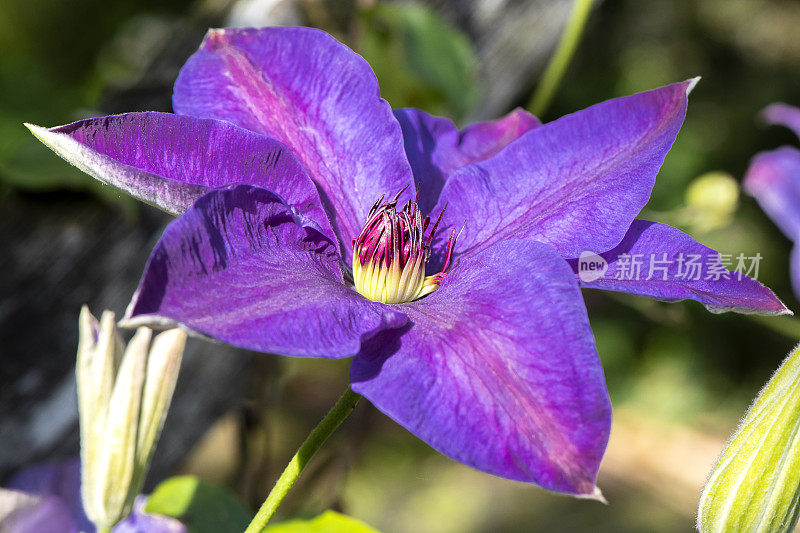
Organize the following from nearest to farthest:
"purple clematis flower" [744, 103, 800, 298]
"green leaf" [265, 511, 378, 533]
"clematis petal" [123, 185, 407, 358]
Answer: "clematis petal" [123, 185, 407, 358] → "green leaf" [265, 511, 378, 533] → "purple clematis flower" [744, 103, 800, 298]

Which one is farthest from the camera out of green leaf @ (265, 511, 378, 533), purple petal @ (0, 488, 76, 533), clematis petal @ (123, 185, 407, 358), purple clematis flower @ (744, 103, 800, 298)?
purple clematis flower @ (744, 103, 800, 298)

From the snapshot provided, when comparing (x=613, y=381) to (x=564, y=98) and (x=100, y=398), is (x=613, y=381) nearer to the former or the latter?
(x=564, y=98)

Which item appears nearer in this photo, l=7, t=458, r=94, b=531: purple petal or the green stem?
l=7, t=458, r=94, b=531: purple petal

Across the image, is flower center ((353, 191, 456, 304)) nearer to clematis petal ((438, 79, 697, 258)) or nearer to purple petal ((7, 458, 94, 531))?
clematis petal ((438, 79, 697, 258))

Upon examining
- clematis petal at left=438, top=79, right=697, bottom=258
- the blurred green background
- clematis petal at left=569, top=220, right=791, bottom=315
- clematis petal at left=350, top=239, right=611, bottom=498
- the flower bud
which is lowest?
the blurred green background

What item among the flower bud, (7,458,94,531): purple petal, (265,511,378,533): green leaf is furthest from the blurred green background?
the flower bud

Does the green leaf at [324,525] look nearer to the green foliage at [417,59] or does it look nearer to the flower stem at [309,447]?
the flower stem at [309,447]

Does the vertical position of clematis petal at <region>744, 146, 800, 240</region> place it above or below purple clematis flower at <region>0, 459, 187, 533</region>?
above

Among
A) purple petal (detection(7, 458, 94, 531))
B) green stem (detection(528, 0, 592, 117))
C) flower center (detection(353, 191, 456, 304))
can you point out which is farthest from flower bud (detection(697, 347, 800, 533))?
green stem (detection(528, 0, 592, 117))
